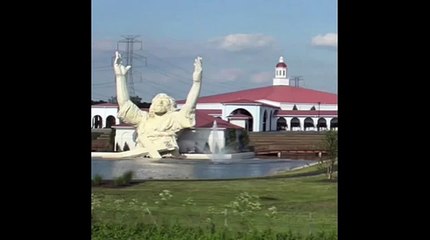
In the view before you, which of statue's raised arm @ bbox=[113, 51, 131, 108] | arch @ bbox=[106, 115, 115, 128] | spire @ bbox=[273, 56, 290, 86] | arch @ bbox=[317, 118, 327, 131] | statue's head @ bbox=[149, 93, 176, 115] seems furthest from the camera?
statue's head @ bbox=[149, 93, 176, 115]

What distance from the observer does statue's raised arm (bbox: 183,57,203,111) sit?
3139 millimetres

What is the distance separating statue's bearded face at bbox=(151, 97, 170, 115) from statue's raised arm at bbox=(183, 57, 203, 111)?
103 millimetres

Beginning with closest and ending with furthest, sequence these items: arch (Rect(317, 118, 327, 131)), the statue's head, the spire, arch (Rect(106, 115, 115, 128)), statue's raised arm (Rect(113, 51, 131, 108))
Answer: arch (Rect(317, 118, 327, 131)) < the spire < statue's raised arm (Rect(113, 51, 131, 108)) < arch (Rect(106, 115, 115, 128)) < the statue's head

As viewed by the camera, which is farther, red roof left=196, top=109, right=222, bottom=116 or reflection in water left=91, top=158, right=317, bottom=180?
red roof left=196, top=109, right=222, bottom=116

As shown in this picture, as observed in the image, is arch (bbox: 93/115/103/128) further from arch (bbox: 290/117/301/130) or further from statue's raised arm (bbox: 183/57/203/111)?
arch (bbox: 290/117/301/130)

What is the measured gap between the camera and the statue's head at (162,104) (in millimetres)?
3424

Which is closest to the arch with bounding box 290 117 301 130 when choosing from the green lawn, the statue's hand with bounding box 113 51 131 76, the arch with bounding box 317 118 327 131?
the arch with bounding box 317 118 327 131

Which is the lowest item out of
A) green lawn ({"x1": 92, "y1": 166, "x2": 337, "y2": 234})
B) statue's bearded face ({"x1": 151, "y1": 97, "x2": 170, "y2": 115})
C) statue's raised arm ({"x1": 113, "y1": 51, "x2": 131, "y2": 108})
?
green lawn ({"x1": 92, "y1": 166, "x2": 337, "y2": 234})
